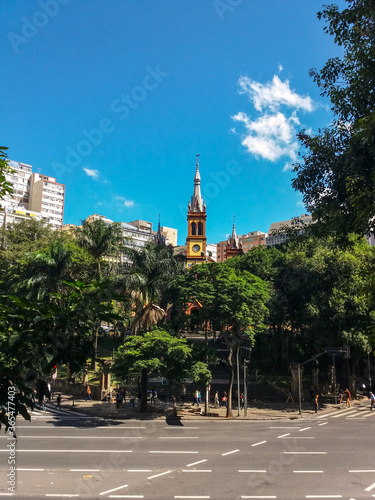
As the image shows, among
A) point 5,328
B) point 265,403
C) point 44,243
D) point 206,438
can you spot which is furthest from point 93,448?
point 44,243

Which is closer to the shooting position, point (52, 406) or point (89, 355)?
point (89, 355)

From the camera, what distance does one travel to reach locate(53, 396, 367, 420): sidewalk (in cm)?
2945

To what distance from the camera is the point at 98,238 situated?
37.6 metres

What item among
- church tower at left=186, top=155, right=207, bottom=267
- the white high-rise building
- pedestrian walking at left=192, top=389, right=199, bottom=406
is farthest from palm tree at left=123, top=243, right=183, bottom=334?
the white high-rise building

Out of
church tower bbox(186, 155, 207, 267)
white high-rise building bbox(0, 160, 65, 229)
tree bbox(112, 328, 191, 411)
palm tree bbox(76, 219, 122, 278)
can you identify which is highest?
white high-rise building bbox(0, 160, 65, 229)

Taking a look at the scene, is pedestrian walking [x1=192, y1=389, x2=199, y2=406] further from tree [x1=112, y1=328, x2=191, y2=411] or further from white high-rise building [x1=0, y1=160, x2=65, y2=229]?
white high-rise building [x1=0, y1=160, x2=65, y2=229]

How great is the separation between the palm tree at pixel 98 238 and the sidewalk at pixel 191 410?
11566mm

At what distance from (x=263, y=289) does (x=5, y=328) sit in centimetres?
2898

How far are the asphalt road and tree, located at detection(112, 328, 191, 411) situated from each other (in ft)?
11.1

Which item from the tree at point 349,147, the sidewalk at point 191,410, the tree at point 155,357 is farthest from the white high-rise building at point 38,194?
the tree at point 349,147

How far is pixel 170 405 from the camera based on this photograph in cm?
3381

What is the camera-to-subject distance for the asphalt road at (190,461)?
1286cm

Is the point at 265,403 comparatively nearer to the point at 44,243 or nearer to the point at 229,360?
the point at 229,360

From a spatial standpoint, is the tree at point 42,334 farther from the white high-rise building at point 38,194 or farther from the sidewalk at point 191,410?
the white high-rise building at point 38,194
